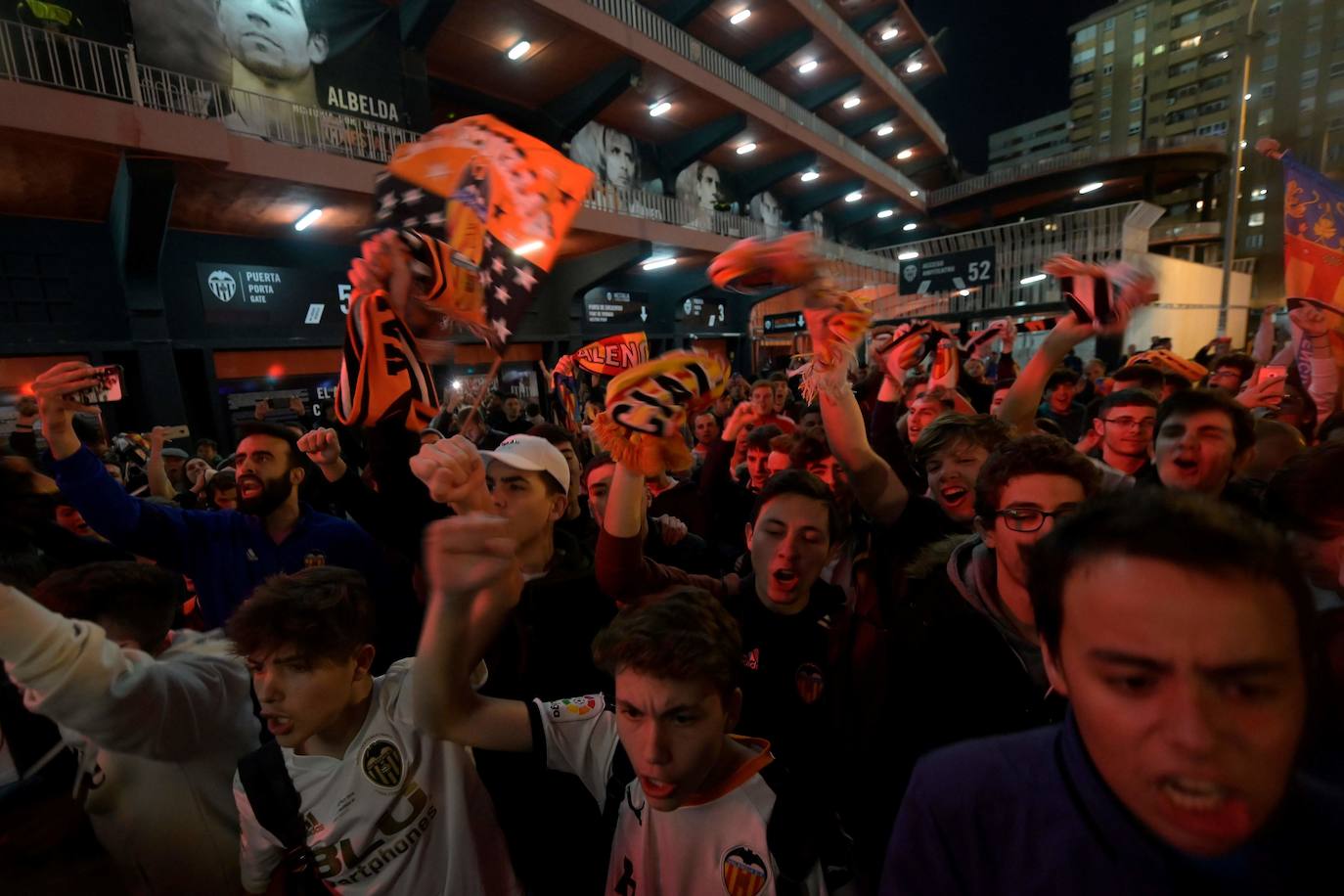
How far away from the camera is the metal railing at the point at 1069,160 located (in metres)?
21.1

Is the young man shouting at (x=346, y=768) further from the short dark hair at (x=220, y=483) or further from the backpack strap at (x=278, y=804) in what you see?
the short dark hair at (x=220, y=483)

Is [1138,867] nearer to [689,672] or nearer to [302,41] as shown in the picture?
[689,672]

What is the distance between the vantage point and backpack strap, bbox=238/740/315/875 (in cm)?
141

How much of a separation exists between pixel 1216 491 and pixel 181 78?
35.0ft

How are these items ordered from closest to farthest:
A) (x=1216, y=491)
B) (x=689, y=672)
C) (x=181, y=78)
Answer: (x=689, y=672), (x=1216, y=491), (x=181, y=78)

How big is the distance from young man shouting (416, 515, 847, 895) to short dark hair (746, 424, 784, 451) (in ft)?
6.79

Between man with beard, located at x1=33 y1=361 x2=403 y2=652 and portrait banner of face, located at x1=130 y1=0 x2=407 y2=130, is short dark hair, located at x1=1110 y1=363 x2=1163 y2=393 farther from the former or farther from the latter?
portrait banner of face, located at x1=130 y1=0 x2=407 y2=130

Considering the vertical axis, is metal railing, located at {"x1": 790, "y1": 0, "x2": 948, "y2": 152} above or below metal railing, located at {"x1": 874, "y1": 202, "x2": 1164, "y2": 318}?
above

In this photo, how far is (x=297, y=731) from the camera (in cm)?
142

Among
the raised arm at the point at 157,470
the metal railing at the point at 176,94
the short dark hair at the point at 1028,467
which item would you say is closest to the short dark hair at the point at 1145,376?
the short dark hair at the point at 1028,467

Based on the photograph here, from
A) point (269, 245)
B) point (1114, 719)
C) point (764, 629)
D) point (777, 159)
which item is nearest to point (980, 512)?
point (764, 629)

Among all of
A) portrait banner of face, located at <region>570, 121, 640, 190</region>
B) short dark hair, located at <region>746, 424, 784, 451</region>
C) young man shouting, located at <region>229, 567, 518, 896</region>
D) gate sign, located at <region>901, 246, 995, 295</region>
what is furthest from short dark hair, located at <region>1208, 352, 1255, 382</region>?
portrait banner of face, located at <region>570, 121, 640, 190</region>

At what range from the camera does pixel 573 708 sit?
1521 mm

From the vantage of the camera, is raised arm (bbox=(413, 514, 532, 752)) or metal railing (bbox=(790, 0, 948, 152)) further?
metal railing (bbox=(790, 0, 948, 152))
